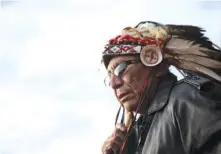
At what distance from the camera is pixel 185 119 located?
330 cm

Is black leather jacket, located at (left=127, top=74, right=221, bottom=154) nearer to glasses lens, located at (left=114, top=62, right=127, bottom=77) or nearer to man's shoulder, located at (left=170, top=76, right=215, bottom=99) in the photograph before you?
man's shoulder, located at (left=170, top=76, right=215, bottom=99)

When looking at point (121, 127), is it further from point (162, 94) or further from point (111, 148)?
point (162, 94)

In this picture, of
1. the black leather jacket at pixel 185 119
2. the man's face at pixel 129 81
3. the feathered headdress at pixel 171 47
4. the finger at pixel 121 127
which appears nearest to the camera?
the black leather jacket at pixel 185 119

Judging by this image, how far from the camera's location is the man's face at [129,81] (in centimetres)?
361

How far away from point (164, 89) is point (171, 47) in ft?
0.79

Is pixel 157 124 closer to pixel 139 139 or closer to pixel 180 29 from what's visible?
pixel 139 139

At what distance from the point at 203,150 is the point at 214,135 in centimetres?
10

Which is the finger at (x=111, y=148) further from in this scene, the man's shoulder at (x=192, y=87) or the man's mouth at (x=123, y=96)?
the man's shoulder at (x=192, y=87)

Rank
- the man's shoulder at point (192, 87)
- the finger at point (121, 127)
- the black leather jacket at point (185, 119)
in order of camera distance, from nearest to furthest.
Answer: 1. the black leather jacket at point (185, 119)
2. the man's shoulder at point (192, 87)
3. the finger at point (121, 127)


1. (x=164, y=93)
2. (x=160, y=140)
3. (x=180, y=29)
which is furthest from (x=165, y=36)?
(x=160, y=140)

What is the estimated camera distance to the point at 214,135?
320 cm

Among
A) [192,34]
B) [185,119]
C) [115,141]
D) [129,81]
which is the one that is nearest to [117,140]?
[115,141]

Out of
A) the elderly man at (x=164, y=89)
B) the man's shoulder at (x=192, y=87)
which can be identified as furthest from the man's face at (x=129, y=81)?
the man's shoulder at (x=192, y=87)

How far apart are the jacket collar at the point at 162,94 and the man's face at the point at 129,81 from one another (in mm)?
86
